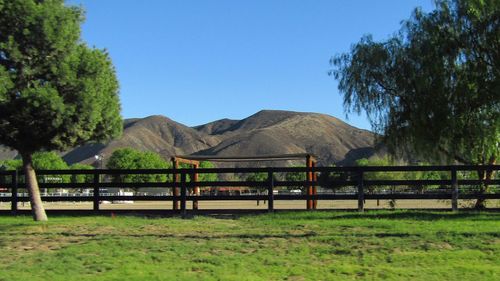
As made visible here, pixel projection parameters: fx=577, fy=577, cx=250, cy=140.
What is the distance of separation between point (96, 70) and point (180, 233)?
4545mm

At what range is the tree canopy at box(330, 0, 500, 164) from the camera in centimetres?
1761

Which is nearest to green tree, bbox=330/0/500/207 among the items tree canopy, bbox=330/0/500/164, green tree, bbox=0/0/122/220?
tree canopy, bbox=330/0/500/164

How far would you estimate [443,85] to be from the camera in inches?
714

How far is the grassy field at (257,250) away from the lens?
9.14m

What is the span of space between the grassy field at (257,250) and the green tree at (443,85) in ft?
15.3

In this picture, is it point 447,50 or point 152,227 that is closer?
point 152,227

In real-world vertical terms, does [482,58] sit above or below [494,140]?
above

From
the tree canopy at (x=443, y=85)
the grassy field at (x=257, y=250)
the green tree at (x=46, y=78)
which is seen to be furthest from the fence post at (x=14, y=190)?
the tree canopy at (x=443, y=85)

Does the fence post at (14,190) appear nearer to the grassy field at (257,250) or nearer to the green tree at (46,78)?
the grassy field at (257,250)

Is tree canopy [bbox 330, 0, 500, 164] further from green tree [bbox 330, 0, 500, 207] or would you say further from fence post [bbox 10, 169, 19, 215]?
fence post [bbox 10, 169, 19, 215]

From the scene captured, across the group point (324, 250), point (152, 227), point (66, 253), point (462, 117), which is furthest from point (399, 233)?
point (462, 117)

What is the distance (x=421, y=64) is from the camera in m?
19.1

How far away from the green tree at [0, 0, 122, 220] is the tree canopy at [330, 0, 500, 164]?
10.2 metres

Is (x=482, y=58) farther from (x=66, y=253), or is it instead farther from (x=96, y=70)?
(x=66, y=253)
